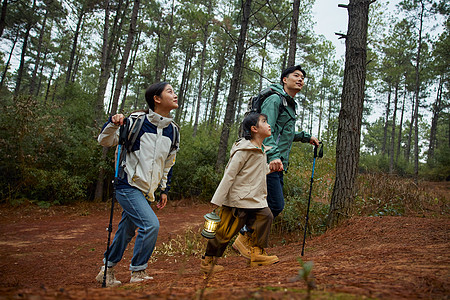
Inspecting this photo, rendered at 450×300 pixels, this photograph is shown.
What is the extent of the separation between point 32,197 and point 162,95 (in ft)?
28.3

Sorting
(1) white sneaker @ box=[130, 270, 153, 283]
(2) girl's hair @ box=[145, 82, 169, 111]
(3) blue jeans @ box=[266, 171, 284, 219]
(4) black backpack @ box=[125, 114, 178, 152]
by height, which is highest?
(2) girl's hair @ box=[145, 82, 169, 111]

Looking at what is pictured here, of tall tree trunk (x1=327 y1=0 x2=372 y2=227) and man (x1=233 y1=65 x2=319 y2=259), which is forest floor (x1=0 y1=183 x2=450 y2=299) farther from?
man (x1=233 y1=65 x2=319 y2=259)

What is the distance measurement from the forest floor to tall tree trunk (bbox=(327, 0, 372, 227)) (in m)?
0.39

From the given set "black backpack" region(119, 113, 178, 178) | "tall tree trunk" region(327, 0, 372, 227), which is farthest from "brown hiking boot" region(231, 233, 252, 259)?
"tall tree trunk" region(327, 0, 372, 227)

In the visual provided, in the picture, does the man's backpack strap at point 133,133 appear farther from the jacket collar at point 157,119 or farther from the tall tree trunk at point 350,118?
the tall tree trunk at point 350,118

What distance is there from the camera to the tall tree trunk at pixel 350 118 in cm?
514

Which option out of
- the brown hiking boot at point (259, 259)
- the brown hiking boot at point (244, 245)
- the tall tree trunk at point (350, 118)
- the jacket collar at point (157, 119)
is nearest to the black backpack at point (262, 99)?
the jacket collar at point (157, 119)

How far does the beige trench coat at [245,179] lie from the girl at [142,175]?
727mm

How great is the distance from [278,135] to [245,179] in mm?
860

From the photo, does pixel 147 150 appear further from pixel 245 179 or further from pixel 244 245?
pixel 244 245

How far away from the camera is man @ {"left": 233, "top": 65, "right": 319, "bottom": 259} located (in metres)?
3.32

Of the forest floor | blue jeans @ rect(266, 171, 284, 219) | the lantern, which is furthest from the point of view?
blue jeans @ rect(266, 171, 284, 219)

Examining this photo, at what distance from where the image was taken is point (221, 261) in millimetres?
4293

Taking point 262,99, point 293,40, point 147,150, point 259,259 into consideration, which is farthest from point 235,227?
point 293,40
